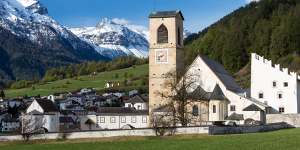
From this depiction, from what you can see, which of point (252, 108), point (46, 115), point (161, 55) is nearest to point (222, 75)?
point (252, 108)

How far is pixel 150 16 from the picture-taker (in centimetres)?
8900

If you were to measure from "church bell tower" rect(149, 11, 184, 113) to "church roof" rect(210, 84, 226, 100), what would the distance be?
18.2 ft

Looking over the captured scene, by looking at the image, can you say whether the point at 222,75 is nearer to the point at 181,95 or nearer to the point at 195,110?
the point at 195,110

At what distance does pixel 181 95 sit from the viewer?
81562 millimetres

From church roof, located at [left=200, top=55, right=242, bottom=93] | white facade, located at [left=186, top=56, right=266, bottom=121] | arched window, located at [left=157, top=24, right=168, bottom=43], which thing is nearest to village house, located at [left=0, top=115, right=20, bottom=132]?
arched window, located at [left=157, top=24, right=168, bottom=43]

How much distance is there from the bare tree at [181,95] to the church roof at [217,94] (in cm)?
102

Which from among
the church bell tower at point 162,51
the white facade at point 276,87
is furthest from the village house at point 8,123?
the white facade at point 276,87

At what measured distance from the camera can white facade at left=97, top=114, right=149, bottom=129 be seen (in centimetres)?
9962

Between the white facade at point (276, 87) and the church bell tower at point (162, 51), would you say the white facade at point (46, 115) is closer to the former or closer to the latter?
the church bell tower at point (162, 51)

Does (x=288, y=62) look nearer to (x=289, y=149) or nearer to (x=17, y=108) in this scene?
(x=17, y=108)

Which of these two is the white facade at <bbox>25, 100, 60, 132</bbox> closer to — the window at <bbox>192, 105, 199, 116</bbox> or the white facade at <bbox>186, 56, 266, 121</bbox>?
the white facade at <bbox>186, 56, 266, 121</bbox>

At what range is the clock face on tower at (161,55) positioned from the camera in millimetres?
88250

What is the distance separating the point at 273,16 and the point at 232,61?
91.9 ft

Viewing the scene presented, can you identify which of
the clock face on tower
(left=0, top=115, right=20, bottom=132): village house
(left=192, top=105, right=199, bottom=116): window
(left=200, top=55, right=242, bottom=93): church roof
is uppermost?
the clock face on tower
